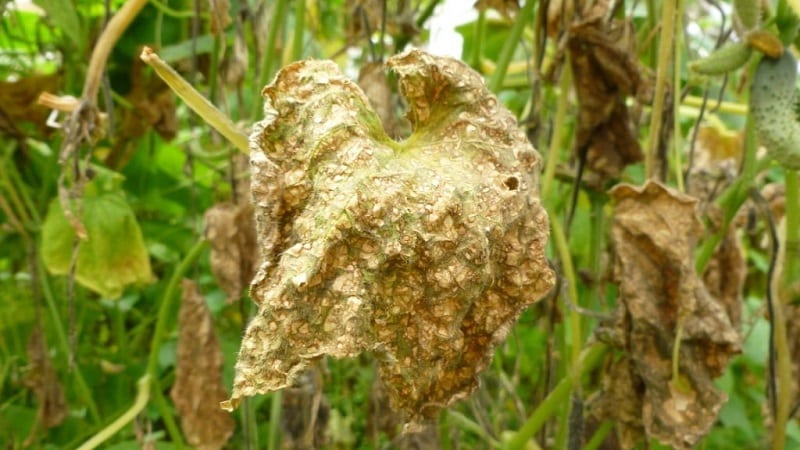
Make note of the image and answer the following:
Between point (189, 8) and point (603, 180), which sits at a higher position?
point (189, 8)

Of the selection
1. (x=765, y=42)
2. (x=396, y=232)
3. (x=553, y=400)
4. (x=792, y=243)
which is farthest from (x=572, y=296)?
(x=396, y=232)

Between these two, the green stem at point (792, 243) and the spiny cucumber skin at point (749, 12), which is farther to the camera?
the green stem at point (792, 243)

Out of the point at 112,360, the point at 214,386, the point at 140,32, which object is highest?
the point at 140,32

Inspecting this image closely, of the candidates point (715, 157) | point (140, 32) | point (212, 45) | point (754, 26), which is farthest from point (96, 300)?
point (754, 26)

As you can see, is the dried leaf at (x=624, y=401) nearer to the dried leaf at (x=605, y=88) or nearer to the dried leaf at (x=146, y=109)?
the dried leaf at (x=605, y=88)

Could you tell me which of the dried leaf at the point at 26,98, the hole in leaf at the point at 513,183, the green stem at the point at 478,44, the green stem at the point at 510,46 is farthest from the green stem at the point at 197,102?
the dried leaf at the point at 26,98

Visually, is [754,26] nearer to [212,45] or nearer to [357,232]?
[357,232]

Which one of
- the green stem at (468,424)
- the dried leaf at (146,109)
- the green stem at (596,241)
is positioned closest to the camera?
the green stem at (468,424)
